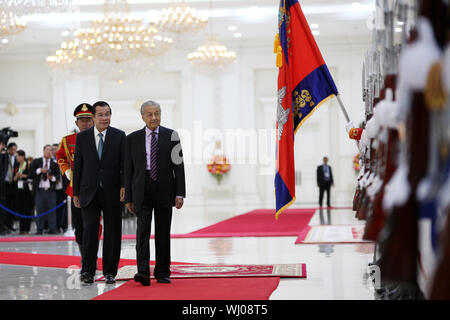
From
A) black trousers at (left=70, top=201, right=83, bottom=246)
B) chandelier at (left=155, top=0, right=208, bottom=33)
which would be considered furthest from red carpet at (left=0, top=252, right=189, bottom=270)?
chandelier at (left=155, top=0, right=208, bottom=33)

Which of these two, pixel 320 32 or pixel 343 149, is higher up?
pixel 320 32

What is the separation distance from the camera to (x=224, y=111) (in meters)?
22.9

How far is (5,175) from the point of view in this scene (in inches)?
507

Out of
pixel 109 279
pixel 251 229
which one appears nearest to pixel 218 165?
pixel 251 229

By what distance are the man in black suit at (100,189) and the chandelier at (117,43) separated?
918 cm

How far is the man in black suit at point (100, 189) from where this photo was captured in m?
5.82

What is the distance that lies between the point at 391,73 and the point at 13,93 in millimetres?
21793

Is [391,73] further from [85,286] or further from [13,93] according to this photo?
[13,93]

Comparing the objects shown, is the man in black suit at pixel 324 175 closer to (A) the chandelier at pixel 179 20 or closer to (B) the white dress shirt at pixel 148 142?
(A) the chandelier at pixel 179 20

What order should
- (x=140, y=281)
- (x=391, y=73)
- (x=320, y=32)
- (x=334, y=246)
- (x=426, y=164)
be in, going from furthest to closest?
(x=320, y=32), (x=334, y=246), (x=140, y=281), (x=391, y=73), (x=426, y=164)

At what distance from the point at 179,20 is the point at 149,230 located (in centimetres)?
1102

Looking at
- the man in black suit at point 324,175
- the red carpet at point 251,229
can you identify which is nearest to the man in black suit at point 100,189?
the red carpet at point 251,229

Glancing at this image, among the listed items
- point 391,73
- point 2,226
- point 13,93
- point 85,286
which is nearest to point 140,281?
point 85,286

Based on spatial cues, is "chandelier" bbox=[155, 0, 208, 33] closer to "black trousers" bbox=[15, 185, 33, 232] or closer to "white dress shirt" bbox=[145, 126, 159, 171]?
"black trousers" bbox=[15, 185, 33, 232]
